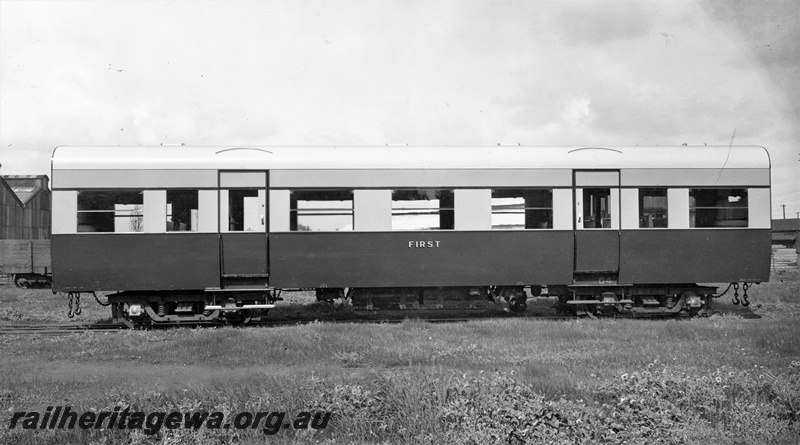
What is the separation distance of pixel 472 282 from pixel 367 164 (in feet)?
10.8

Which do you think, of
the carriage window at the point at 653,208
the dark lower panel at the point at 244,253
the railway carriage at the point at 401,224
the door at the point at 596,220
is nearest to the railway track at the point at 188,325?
the railway carriage at the point at 401,224

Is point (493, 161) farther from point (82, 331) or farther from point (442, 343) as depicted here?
point (82, 331)

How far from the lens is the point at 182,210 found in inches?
454

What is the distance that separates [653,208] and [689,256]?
50.1 inches

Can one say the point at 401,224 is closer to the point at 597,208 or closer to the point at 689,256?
the point at 597,208

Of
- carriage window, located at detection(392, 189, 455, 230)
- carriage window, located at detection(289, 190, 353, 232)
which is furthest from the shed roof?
carriage window, located at detection(392, 189, 455, 230)

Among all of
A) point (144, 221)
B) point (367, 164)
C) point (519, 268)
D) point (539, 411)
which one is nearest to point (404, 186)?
point (367, 164)

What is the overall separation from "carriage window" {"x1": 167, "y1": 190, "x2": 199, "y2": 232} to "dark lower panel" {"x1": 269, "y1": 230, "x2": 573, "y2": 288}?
5.37 ft

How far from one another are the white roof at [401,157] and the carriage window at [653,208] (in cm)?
55

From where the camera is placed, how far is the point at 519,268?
39.4 feet

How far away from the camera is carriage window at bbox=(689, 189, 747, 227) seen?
12.2 metres

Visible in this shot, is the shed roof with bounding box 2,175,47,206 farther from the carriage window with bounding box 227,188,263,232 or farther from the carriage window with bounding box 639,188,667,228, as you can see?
the carriage window with bounding box 639,188,667,228

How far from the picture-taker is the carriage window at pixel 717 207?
481 inches

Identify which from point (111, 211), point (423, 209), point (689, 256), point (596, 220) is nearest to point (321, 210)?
point (423, 209)
